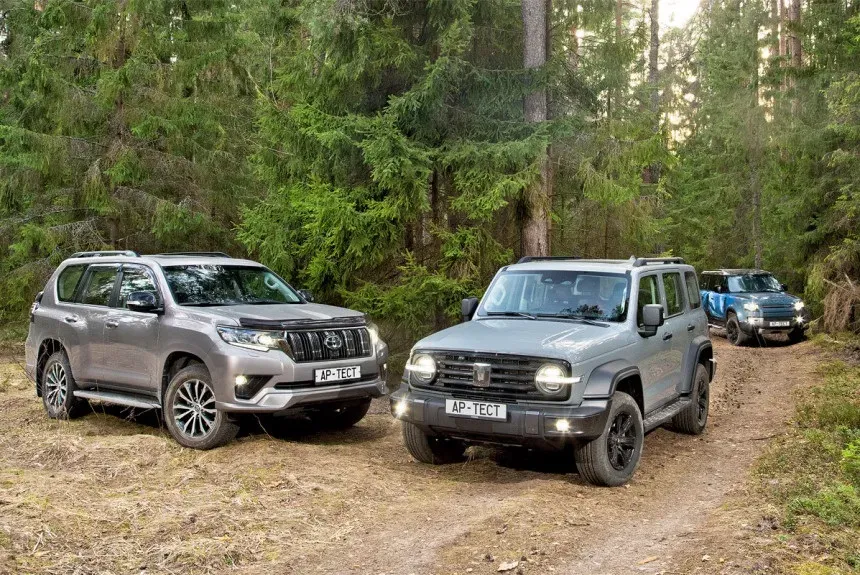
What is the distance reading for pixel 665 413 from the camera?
8.38 m

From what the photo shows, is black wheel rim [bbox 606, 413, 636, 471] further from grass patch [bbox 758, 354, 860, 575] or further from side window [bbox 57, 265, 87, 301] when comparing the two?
side window [bbox 57, 265, 87, 301]

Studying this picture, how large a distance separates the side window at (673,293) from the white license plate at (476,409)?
9.70 ft

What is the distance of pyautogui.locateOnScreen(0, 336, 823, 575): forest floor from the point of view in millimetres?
Result: 5281

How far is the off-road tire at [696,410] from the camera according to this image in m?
9.39

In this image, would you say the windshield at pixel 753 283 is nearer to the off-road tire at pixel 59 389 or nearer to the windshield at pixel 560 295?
the windshield at pixel 560 295

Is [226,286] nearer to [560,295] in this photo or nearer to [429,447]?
[429,447]

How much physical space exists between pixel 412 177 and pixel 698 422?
5.51m

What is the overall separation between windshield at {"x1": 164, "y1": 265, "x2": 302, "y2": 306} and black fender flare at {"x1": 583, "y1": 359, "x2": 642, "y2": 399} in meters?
4.21

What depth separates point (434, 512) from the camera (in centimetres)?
641

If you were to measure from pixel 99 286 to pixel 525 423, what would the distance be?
5.85 m

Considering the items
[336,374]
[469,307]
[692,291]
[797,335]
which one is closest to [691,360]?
[692,291]

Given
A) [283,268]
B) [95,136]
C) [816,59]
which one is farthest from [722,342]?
[95,136]

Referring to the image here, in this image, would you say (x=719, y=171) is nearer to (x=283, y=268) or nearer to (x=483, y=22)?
(x=483, y=22)

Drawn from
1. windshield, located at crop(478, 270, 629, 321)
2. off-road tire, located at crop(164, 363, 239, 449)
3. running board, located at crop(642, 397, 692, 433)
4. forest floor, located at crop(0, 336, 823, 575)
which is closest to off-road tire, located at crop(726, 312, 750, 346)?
forest floor, located at crop(0, 336, 823, 575)
